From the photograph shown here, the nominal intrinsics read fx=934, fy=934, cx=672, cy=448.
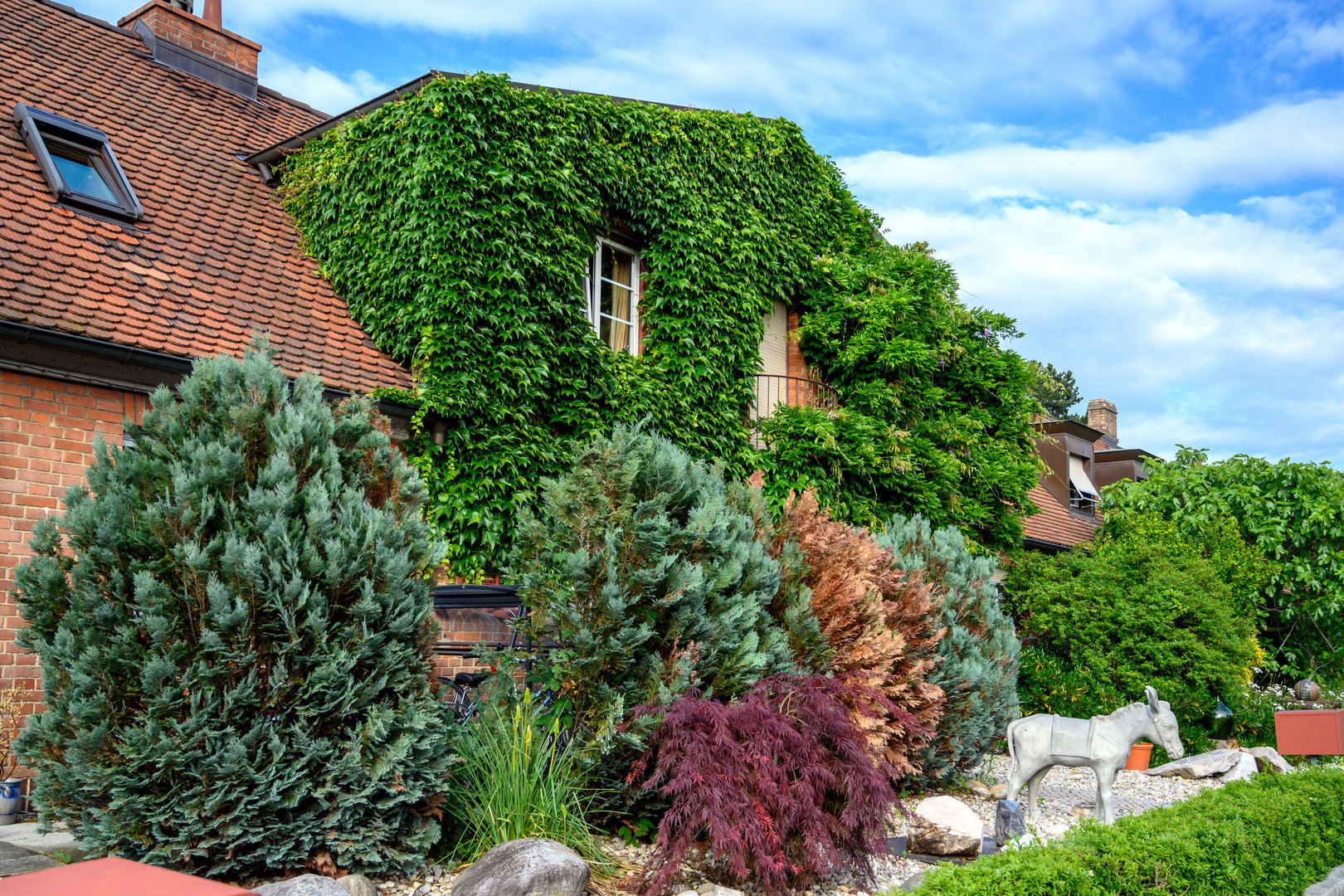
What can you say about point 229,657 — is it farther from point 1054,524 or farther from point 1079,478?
point 1079,478

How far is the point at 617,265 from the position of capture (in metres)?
12.6

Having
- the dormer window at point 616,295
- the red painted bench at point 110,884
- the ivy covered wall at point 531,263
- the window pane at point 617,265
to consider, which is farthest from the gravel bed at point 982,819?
the window pane at point 617,265

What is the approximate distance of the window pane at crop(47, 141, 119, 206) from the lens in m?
9.73

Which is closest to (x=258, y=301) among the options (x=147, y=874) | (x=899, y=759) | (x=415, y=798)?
(x=415, y=798)

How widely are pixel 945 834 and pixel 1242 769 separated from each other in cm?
684

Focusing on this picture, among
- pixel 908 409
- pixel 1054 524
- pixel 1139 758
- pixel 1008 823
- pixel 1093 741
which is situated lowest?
pixel 1139 758

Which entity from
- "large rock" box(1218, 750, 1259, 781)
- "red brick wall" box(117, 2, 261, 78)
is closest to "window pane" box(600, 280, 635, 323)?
"red brick wall" box(117, 2, 261, 78)

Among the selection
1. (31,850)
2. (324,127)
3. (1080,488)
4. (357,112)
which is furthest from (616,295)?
(1080,488)

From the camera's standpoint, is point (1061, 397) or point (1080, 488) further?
point (1061, 397)

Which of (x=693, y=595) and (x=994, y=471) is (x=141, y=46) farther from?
(x=994, y=471)

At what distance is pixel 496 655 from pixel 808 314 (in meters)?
9.52

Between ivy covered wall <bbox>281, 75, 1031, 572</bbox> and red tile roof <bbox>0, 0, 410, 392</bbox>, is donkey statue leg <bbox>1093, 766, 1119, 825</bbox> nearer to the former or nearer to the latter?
ivy covered wall <bbox>281, 75, 1031, 572</bbox>

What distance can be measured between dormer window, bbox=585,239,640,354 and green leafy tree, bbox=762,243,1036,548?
241 cm

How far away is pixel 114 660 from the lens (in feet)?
15.6
